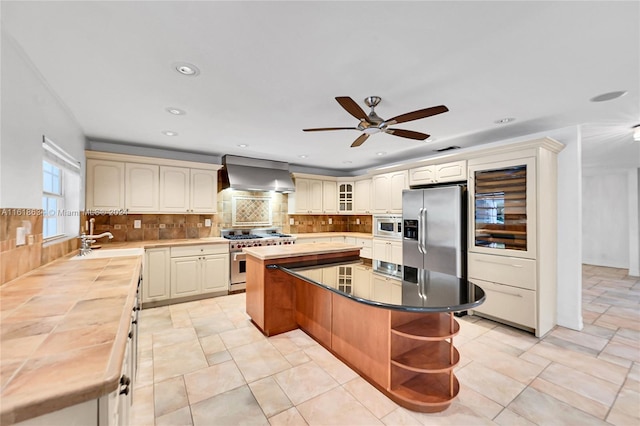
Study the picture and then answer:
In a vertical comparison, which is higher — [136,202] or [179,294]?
[136,202]

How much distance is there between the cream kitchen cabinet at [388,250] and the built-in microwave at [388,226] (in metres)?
0.12

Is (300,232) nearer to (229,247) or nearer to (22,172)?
(229,247)

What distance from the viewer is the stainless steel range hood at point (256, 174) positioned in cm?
476

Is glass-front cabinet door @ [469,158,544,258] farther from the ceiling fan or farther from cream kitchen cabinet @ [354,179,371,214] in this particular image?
cream kitchen cabinet @ [354,179,371,214]

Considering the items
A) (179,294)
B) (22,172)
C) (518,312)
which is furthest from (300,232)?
(22,172)

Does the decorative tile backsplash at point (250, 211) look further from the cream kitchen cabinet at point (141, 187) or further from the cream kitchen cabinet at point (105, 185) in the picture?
the cream kitchen cabinet at point (105, 185)

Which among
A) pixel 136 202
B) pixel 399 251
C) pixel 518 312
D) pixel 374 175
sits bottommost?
pixel 518 312

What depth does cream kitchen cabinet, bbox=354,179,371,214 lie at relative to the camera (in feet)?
18.8

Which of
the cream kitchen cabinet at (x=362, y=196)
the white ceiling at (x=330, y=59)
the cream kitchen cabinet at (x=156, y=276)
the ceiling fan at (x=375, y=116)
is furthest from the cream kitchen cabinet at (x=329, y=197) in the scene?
the ceiling fan at (x=375, y=116)

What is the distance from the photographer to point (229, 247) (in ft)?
15.0

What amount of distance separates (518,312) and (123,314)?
379 cm

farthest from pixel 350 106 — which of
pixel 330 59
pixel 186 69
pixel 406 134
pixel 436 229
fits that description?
pixel 436 229

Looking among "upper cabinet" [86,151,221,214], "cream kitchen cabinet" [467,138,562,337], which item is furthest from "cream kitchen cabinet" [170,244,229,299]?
"cream kitchen cabinet" [467,138,562,337]

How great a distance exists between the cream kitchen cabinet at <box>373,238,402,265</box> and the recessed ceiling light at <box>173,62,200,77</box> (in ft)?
12.4
